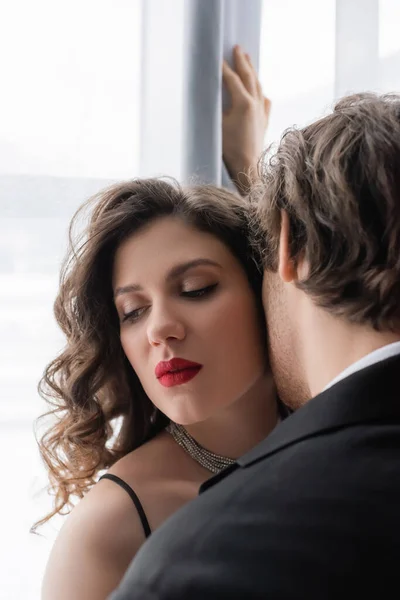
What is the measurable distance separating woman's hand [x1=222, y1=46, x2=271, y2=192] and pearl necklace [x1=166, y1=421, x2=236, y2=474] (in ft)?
1.88

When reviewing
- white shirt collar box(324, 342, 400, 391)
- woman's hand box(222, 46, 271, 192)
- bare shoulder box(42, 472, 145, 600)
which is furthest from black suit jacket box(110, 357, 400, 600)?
woman's hand box(222, 46, 271, 192)

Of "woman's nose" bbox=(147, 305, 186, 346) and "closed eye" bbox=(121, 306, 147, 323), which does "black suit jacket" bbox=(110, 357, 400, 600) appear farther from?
"closed eye" bbox=(121, 306, 147, 323)

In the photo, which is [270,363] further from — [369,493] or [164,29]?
[164,29]

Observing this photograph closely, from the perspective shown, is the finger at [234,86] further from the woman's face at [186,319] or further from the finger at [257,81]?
the woman's face at [186,319]

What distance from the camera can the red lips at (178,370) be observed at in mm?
1177

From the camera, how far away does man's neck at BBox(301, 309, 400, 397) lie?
2.97 feet

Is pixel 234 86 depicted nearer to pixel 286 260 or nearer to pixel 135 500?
pixel 286 260

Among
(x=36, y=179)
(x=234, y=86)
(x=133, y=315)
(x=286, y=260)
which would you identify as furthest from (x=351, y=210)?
(x=234, y=86)

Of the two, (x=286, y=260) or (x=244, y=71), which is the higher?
(x=244, y=71)

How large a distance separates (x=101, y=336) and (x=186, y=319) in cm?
21

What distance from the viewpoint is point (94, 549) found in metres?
1.12

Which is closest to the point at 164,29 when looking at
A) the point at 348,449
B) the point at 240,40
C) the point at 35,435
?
the point at 240,40

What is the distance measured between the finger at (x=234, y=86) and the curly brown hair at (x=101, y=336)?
362 millimetres

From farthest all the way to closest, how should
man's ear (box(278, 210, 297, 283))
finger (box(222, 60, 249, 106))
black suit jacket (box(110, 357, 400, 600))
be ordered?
1. finger (box(222, 60, 249, 106))
2. man's ear (box(278, 210, 297, 283))
3. black suit jacket (box(110, 357, 400, 600))
